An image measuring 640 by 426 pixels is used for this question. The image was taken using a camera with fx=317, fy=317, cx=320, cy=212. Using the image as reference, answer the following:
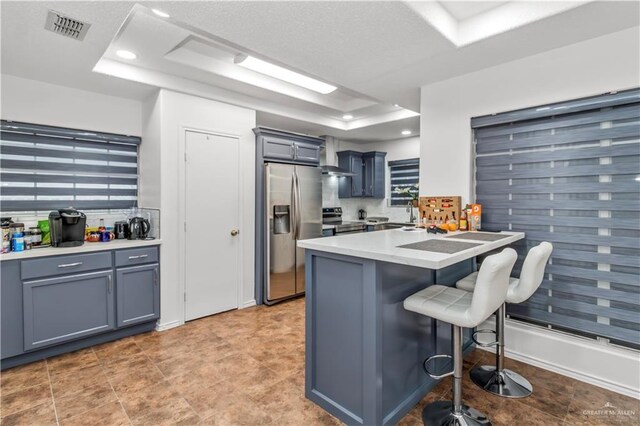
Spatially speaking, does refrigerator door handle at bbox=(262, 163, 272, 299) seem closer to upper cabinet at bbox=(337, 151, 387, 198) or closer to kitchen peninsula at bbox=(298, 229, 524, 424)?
kitchen peninsula at bbox=(298, 229, 524, 424)

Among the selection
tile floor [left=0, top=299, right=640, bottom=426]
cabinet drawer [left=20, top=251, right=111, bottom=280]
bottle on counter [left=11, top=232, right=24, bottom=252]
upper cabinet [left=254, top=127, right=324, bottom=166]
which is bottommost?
tile floor [left=0, top=299, right=640, bottom=426]

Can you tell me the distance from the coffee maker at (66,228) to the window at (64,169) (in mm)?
524

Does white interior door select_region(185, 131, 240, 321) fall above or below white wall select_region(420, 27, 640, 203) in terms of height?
below

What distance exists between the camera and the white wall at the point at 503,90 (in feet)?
7.30

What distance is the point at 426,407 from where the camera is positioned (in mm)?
1978

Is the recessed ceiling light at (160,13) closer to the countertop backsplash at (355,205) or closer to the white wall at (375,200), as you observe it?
the white wall at (375,200)

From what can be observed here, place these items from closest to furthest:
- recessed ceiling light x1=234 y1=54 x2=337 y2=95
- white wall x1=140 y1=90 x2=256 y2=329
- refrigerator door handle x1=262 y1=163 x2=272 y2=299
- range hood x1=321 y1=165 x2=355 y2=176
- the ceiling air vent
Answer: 1. the ceiling air vent
2. recessed ceiling light x1=234 y1=54 x2=337 y2=95
3. white wall x1=140 y1=90 x2=256 y2=329
4. refrigerator door handle x1=262 y1=163 x2=272 y2=299
5. range hood x1=321 y1=165 x2=355 y2=176

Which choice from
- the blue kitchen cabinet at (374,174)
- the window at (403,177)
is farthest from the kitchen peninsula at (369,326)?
the blue kitchen cabinet at (374,174)

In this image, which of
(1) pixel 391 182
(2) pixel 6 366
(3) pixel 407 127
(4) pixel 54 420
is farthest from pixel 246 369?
(1) pixel 391 182

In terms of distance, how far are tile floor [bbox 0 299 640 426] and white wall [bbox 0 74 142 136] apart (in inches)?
89.5

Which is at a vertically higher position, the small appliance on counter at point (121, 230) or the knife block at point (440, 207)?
the knife block at point (440, 207)

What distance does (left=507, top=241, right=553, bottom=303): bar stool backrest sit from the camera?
1.98m

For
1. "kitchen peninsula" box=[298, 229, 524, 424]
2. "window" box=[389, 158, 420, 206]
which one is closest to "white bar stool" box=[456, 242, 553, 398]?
"kitchen peninsula" box=[298, 229, 524, 424]

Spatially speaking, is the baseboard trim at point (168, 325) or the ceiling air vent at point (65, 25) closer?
the ceiling air vent at point (65, 25)
